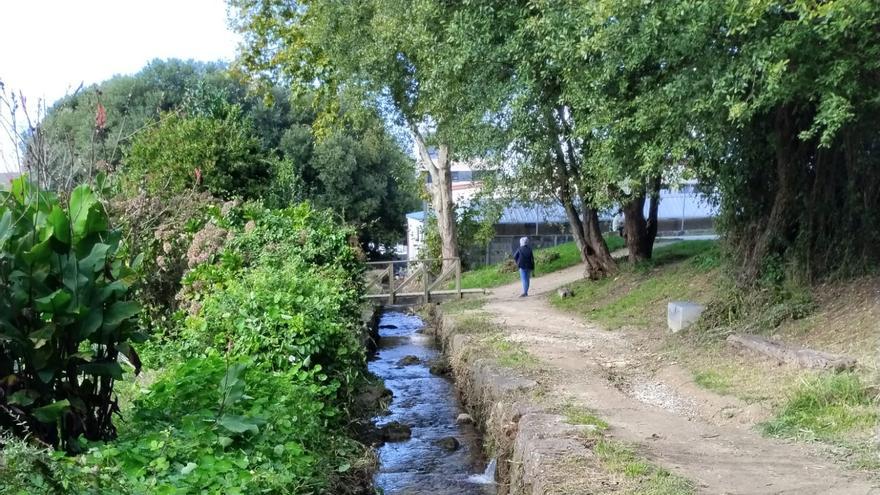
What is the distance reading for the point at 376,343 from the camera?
52.4 feet

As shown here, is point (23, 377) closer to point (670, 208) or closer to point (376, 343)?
point (376, 343)

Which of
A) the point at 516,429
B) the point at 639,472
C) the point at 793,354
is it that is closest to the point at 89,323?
the point at 639,472

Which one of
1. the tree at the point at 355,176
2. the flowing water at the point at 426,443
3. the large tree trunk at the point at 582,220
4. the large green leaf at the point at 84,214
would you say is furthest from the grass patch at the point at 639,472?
the tree at the point at 355,176

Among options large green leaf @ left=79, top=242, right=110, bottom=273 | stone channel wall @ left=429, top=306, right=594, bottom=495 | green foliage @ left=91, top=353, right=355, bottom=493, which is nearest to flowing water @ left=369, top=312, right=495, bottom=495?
stone channel wall @ left=429, top=306, right=594, bottom=495

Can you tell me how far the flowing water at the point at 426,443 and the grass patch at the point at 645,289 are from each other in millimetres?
3423

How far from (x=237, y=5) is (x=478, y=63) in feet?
41.6

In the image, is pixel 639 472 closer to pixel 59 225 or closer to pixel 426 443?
pixel 59 225

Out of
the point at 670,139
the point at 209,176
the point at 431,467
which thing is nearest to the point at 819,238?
the point at 670,139

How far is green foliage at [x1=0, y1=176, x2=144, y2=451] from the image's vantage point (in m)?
4.18

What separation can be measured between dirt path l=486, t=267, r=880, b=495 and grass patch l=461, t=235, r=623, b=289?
35.0ft

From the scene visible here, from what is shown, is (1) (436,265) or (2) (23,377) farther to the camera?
(1) (436,265)

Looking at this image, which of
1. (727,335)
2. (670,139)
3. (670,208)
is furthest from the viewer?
(670,208)

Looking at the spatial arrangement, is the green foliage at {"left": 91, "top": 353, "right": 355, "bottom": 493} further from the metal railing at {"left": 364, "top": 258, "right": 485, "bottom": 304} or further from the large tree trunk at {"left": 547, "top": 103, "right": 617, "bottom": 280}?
the metal railing at {"left": 364, "top": 258, "right": 485, "bottom": 304}

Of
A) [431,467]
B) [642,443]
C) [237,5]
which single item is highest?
[237,5]
